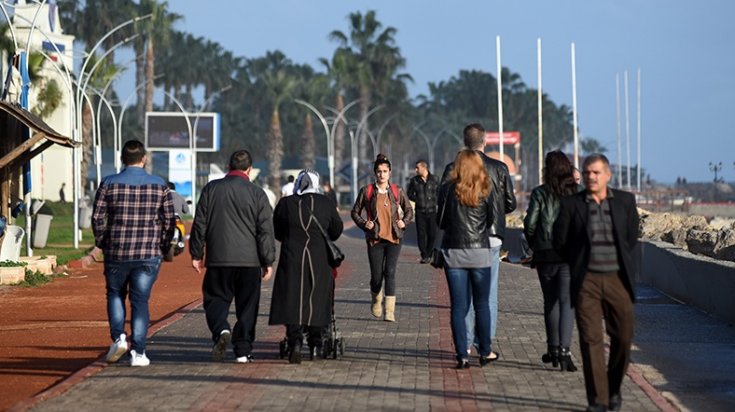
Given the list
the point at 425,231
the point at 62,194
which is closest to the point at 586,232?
the point at 425,231

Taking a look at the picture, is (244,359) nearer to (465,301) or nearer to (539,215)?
(465,301)

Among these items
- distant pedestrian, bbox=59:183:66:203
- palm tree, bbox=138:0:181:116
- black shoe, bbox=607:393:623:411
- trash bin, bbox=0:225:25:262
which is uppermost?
palm tree, bbox=138:0:181:116

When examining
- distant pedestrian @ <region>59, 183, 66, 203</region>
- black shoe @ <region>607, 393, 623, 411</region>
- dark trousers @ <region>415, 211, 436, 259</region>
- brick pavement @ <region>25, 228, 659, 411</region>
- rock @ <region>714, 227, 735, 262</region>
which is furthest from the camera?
distant pedestrian @ <region>59, 183, 66, 203</region>

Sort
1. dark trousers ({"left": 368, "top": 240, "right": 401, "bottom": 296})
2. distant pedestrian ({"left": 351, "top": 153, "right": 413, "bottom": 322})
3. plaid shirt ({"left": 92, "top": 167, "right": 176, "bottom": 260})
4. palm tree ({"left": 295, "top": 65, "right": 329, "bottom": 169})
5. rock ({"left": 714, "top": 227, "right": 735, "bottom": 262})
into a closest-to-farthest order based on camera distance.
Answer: plaid shirt ({"left": 92, "top": 167, "right": 176, "bottom": 260})
distant pedestrian ({"left": 351, "top": 153, "right": 413, "bottom": 322})
dark trousers ({"left": 368, "top": 240, "right": 401, "bottom": 296})
rock ({"left": 714, "top": 227, "right": 735, "bottom": 262})
palm tree ({"left": 295, "top": 65, "right": 329, "bottom": 169})

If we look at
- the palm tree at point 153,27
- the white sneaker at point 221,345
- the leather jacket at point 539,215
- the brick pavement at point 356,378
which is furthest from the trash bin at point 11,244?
the palm tree at point 153,27

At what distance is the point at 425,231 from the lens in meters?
20.1

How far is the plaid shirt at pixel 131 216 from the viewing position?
11.3m

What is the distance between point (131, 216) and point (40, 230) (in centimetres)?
2335

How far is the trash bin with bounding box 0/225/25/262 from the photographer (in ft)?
76.0

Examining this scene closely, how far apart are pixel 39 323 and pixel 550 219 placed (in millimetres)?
6798

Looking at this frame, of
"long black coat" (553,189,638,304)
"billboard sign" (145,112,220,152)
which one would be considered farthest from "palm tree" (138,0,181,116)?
"long black coat" (553,189,638,304)

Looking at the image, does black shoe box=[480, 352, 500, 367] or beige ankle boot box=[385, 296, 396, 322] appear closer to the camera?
black shoe box=[480, 352, 500, 367]

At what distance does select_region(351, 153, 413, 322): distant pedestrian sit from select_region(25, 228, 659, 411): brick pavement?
423 mm

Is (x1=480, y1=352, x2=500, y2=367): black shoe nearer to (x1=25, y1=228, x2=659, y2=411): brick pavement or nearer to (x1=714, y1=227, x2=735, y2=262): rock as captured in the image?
(x1=25, y1=228, x2=659, y2=411): brick pavement
